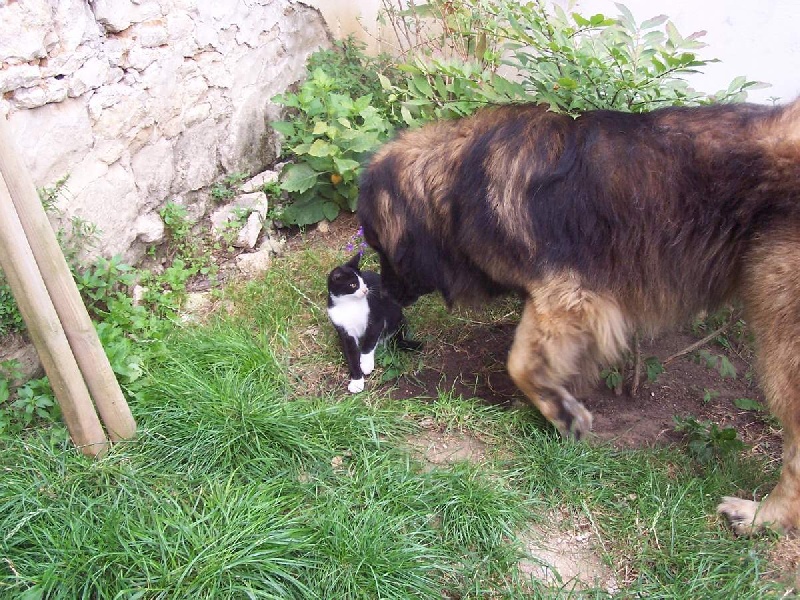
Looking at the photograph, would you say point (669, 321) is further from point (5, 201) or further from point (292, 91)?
point (292, 91)

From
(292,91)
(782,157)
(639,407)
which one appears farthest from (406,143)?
(292,91)

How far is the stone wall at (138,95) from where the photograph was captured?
330 centimetres

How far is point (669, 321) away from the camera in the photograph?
2996mm

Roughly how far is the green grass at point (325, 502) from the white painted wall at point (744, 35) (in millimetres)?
3077

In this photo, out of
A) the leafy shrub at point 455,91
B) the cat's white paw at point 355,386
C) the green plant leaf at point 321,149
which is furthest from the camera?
the green plant leaf at point 321,149

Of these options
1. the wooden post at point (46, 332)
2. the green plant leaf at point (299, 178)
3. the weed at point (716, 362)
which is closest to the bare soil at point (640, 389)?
the weed at point (716, 362)

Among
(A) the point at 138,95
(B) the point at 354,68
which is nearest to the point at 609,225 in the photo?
(A) the point at 138,95

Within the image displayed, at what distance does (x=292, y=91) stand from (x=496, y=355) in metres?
3.03

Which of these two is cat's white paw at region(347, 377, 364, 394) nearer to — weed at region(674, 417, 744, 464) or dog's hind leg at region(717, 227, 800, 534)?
weed at region(674, 417, 744, 464)

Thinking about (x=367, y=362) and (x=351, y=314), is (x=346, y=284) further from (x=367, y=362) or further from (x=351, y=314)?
(x=367, y=362)

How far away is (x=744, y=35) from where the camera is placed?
4.73 metres

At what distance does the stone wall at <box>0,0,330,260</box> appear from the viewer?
3305 mm

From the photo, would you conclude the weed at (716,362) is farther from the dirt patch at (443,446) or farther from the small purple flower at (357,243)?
the small purple flower at (357,243)

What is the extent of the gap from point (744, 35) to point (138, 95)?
4191 millimetres
